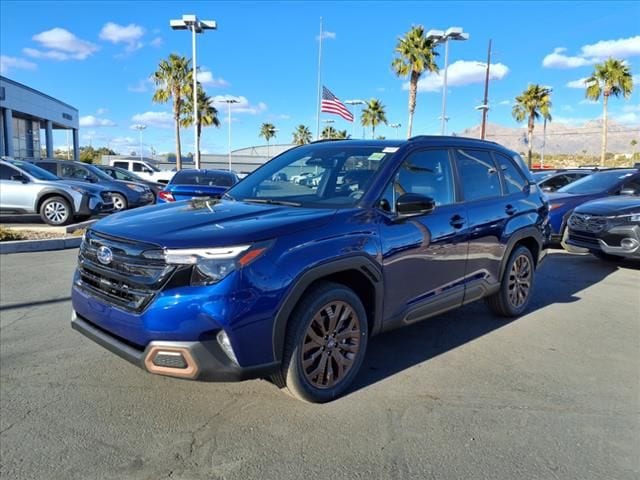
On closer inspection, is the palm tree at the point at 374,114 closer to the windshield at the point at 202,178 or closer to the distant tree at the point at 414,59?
the distant tree at the point at 414,59

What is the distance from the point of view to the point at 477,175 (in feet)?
15.9

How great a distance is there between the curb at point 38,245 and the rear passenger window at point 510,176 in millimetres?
7707

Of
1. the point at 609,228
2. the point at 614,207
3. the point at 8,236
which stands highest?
the point at 614,207

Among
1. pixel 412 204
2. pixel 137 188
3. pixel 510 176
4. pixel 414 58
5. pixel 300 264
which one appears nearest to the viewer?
pixel 300 264

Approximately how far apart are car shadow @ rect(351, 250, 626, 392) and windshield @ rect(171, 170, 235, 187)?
7.55m

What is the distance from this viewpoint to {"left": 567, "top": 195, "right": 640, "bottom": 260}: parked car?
7680mm

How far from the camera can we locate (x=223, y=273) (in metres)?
2.78

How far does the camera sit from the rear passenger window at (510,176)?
5293 mm

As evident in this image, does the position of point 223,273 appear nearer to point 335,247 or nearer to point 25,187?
point 335,247

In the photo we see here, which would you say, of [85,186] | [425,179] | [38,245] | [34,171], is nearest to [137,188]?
[85,186]

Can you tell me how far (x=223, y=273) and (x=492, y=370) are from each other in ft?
8.18

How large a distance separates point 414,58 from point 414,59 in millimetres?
60

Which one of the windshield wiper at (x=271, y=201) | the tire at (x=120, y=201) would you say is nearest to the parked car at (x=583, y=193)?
the windshield wiper at (x=271, y=201)

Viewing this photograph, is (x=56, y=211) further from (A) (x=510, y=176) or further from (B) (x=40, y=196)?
(A) (x=510, y=176)
